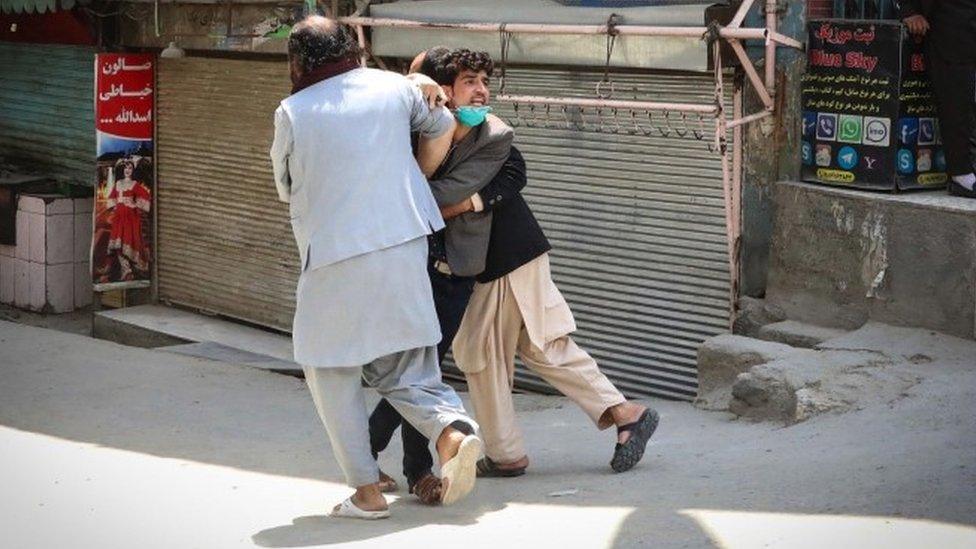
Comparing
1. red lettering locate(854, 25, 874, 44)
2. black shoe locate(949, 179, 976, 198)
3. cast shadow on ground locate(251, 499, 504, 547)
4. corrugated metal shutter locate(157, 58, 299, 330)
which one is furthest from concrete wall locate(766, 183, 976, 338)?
corrugated metal shutter locate(157, 58, 299, 330)

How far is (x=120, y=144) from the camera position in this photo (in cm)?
1210

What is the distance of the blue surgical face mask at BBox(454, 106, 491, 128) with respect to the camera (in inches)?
230

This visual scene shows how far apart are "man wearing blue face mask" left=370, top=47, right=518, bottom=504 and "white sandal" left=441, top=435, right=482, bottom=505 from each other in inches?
12.0

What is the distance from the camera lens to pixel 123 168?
39.9 feet

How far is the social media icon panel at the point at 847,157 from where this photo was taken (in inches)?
317

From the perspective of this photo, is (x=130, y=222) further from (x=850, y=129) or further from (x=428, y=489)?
(x=428, y=489)

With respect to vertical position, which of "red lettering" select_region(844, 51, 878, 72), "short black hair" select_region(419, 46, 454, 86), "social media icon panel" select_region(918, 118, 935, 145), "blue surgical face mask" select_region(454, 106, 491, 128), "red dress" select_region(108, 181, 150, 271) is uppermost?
"red lettering" select_region(844, 51, 878, 72)

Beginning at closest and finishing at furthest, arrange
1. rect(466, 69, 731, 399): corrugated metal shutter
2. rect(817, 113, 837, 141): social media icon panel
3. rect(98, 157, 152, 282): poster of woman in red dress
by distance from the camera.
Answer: rect(817, 113, 837, 141): social media icon panel < rect(466, 69, 731, 399): corrugated metal shutter < rect(98, 157, 152, 282): poster of woman in red dress

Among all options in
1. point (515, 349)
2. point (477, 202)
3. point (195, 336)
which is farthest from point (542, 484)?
point (195, 336)

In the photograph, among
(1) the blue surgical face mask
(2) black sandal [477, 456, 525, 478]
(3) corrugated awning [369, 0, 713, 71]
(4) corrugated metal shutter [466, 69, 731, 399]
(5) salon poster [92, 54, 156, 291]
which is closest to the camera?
(1) the blue surgical face mask

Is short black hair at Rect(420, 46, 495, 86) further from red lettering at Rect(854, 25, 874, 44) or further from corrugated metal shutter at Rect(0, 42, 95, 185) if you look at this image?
corrugated metal shutter at Rect(0, 42, 95, 185)

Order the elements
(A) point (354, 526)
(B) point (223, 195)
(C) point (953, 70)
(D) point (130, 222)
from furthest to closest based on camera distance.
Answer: (D) point (130, 222)
(B) point (223, 195)
(C) point (953, 70)
(A) point (354, 526)

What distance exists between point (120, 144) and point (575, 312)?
4288 millimetres

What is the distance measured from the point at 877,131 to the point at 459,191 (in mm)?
2840
